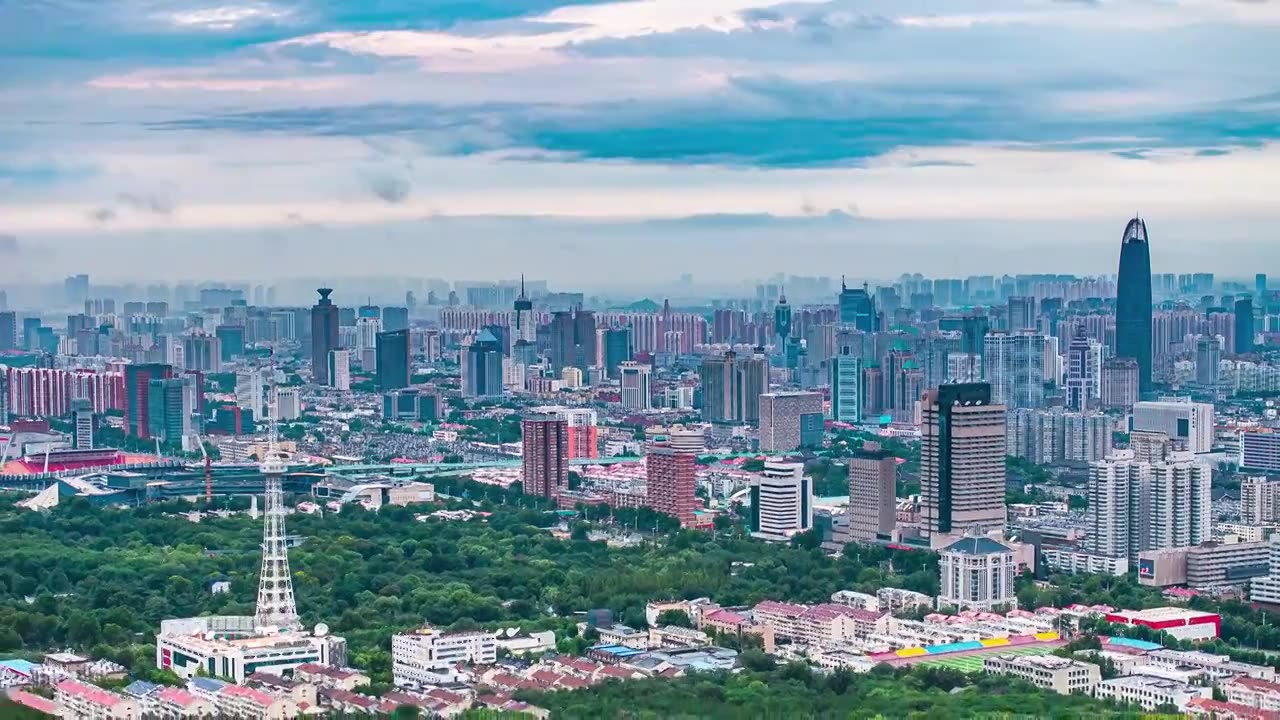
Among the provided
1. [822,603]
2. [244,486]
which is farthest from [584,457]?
[822,603]

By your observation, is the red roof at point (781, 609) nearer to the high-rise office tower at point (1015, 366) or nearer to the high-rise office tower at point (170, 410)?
the high-rise office tower at point (170, 410)

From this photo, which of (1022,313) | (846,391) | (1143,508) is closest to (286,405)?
(846,391)

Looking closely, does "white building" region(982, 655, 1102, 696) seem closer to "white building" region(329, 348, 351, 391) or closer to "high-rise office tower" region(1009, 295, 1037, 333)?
"white building" region(329, 348, 351, 391)

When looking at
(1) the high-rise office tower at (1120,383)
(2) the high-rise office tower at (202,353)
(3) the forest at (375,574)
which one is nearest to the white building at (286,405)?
(2) the high-rise office tower at (202,353)

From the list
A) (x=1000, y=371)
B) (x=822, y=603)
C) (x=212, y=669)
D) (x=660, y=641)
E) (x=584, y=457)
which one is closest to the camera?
(x=212, y=669)

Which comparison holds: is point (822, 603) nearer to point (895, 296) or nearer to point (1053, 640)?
point (1053, 640)
